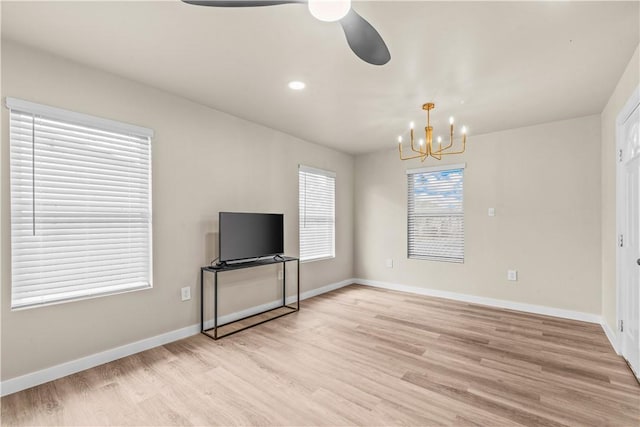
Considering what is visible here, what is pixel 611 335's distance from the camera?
3045 millimetres

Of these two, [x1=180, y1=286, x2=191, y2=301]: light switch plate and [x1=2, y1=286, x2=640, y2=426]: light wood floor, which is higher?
[x1=180, y1=286, x2=191, y2=301]: light switch plate

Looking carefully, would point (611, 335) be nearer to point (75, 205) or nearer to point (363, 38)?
point (363, 38)

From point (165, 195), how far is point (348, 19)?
2.36 metres

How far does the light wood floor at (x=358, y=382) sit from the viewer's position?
1.92 metres

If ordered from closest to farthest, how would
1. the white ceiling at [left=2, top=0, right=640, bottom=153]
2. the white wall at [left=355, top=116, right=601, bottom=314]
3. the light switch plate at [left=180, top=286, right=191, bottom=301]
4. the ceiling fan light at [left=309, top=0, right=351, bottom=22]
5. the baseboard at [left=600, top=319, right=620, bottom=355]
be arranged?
the ceiling fan light at [left=309, top=0, right=351, bottom=22], the white ceiling at [left=2, top=0, right=640, bottom=153], the baseboard at [left=600, top=319, right=620, bottom=355], the light switch plate at [left=180, top=286, right=191, bottom=301], the white wall at [left=355, top=116, right=601, bottom=314]

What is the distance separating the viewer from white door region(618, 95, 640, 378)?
233 cm

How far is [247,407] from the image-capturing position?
2014 mm

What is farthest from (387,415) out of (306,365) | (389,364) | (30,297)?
(30,297)

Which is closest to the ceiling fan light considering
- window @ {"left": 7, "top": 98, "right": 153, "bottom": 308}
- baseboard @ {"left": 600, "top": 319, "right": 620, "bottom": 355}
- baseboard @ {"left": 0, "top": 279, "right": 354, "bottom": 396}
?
window @ {"left": 7, "top": 98, "right": 153, "bottom": 308}

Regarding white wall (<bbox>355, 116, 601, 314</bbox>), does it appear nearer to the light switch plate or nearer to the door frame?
the door frame

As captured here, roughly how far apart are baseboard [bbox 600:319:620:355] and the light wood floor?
61 mm

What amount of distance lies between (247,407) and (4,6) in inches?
111

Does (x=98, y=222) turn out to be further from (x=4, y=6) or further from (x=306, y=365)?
(x=306, y=365)

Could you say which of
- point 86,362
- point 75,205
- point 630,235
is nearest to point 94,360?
point 86,362
